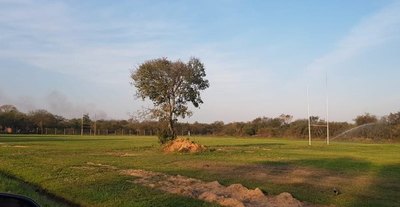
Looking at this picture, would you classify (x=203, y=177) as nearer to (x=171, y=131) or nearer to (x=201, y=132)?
(x=171, y=131)

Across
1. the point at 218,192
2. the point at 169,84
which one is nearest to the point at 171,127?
the point at 169,84

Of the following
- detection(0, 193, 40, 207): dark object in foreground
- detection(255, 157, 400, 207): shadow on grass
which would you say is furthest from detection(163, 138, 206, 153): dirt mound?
detection(0, 193, 40, 207): dark object in foreground

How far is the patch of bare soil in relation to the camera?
12.3m

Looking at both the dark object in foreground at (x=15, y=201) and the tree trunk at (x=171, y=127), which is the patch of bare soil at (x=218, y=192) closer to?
the dark object in foreground at (x=15, y=201)

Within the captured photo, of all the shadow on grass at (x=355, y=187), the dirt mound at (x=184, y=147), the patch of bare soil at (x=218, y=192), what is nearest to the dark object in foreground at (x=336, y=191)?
the shadow on grass at (x=355, y=187)

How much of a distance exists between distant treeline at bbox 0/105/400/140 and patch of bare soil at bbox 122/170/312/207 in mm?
75307

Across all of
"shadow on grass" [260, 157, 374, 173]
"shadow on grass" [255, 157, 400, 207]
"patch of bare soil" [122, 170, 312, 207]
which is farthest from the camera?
"shadow on grass" [260, 157, 374, 173]

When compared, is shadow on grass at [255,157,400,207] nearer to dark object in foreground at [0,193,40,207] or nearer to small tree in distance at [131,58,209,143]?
dark object in foreground at [0,193,40,207]

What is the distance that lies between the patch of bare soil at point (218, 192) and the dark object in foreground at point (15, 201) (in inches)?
323

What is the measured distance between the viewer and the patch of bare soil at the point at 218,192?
40.5ft

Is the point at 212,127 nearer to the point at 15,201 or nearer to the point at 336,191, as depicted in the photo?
the point at 336,191

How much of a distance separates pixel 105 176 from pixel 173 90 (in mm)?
29410

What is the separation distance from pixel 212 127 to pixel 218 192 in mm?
126255

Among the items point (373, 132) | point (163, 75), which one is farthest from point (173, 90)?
point (373, 132)
